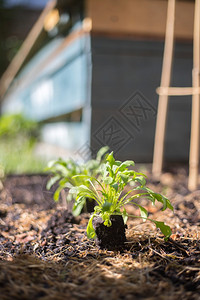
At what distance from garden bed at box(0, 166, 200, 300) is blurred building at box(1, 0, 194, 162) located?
141 centimetres

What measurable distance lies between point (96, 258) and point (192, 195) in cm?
111

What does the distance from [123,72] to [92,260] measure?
2.35m

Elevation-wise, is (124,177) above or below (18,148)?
above

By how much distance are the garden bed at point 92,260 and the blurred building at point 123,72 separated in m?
1.41

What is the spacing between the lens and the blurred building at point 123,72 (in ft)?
10.0

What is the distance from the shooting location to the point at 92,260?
47.9 inches

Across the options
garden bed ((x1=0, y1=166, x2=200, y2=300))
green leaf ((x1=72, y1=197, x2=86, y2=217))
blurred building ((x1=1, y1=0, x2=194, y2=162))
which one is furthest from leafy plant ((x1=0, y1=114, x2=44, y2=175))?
green leaf ((x1=72, y1=197, x2=86, y2=217))

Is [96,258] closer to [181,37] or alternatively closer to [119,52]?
[119,52]

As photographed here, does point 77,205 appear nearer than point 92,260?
No

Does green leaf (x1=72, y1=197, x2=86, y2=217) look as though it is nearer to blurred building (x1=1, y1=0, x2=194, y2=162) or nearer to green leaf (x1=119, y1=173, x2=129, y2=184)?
green leaf (x1=119, y1=173, x2=129, y2=184)

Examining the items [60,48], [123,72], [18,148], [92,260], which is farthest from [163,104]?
[18,148]

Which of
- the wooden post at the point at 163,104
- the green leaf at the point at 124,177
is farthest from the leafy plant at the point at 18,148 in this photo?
the green leaf at the point at 124,177

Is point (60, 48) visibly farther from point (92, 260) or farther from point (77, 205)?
point (92, 260)

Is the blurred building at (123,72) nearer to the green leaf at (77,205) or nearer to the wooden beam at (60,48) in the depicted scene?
the wooden beam at (60,48)
